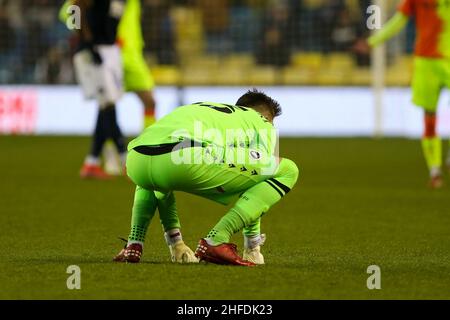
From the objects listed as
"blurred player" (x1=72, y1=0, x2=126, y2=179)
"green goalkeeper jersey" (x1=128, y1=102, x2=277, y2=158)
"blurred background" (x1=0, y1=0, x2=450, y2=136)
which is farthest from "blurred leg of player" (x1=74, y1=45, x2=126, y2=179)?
"blurred background" (x1=0, y1=0, x2=450, y2=136)

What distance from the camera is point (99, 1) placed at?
37.6 ft

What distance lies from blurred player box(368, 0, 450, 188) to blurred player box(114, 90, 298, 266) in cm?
516

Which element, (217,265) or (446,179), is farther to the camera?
(446,179)

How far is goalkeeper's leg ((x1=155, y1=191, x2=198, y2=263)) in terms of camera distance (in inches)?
229

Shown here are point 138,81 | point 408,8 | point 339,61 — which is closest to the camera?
point 408,8

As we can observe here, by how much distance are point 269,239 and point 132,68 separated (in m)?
5.22

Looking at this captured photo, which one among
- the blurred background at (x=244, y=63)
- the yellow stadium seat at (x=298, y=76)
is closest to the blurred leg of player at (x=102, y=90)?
the blurred background at (x=244, y=63)

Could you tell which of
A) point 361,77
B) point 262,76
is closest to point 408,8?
point 361,77

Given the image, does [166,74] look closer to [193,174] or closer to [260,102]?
[260,102]

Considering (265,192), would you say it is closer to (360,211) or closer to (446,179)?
(360,211)

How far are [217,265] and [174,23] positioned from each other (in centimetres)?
1450

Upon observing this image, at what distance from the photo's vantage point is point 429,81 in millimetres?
10609
